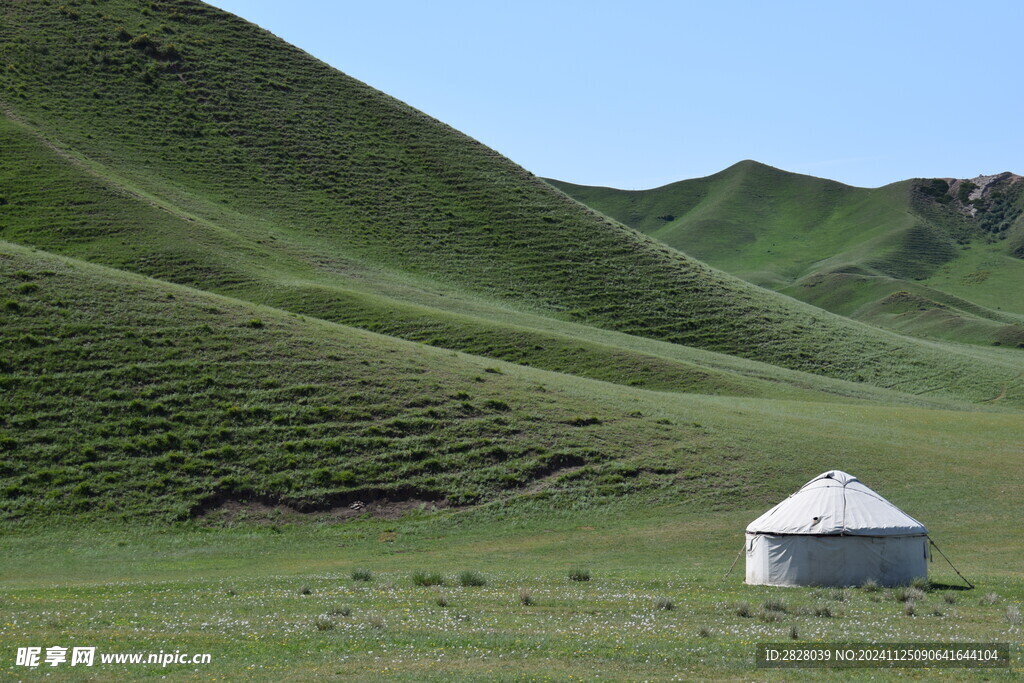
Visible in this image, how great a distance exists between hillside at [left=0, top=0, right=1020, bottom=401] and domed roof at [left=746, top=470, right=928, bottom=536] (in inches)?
1490

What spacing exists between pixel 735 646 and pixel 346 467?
23.1 metres

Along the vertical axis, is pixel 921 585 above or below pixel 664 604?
below

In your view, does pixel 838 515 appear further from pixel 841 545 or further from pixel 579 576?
pixel 579 576

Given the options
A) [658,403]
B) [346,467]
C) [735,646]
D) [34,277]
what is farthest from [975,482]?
[34,277]

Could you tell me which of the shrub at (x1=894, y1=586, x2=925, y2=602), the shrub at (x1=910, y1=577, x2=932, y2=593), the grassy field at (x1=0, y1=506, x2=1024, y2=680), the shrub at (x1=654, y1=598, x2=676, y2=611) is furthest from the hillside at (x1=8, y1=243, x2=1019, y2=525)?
the shrub at (x1=654, y1=598, x2=676, y2=611)

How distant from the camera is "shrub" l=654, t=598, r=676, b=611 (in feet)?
58.6

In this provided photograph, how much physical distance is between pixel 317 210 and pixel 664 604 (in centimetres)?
8189

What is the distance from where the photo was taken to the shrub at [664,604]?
17867mm

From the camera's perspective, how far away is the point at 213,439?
36.2m

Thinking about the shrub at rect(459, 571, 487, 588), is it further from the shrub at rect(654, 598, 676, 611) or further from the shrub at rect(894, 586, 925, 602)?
the shrub at rect(894, 586, 925, 602)

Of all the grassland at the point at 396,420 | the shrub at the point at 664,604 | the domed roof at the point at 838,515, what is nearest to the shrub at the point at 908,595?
the grassland at the point at 396,420

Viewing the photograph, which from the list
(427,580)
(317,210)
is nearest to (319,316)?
(317,210)

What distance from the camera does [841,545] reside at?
2200 cm

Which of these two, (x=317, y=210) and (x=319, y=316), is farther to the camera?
(x=317, y=210)
